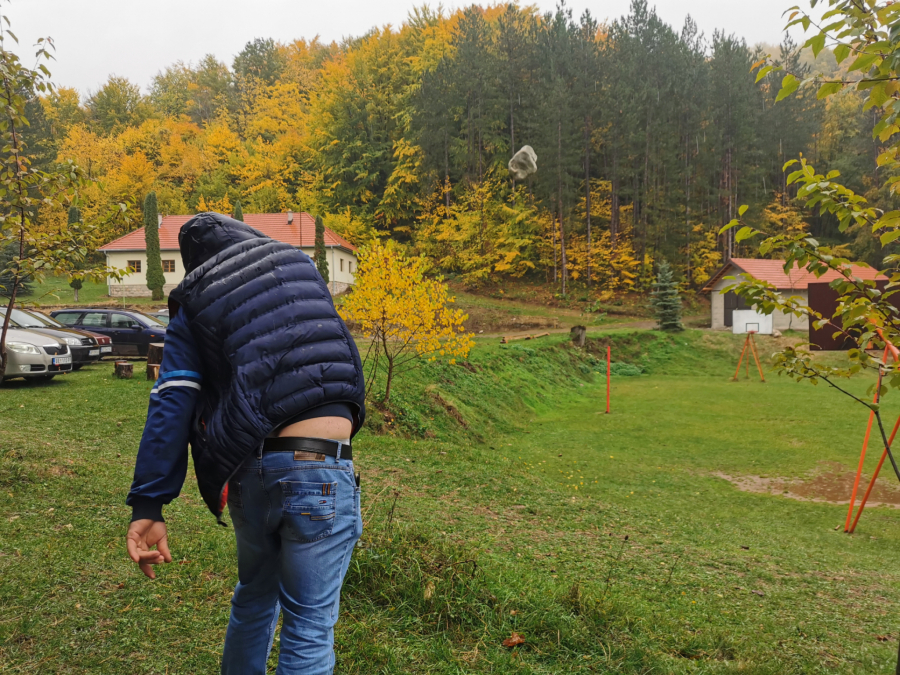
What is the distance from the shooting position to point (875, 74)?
2.73 metres

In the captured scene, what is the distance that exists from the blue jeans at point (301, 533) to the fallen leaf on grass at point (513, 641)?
1517 millimetres

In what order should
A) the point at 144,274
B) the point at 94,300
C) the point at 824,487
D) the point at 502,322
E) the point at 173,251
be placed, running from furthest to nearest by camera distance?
the point at 173,251 → the point at 144,274 → the point at 94,300 → the point at 502,322 → the point at 824,487

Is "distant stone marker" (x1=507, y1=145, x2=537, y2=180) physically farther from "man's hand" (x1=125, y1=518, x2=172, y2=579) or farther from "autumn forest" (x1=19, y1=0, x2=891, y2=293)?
"man's hand" (x1=125, y1=518, x2=172, y2=579)

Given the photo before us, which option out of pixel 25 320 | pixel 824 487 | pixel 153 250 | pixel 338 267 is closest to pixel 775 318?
pixel 824 487

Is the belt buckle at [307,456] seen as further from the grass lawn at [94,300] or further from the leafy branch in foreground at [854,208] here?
the grass lawn at [94,300]

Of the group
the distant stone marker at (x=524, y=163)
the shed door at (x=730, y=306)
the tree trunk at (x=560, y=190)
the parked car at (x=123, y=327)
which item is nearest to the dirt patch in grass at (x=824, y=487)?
the parked car at (x=123, y=327)

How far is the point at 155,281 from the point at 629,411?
110ft

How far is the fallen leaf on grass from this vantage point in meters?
3.13

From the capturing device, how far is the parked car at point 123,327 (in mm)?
16859

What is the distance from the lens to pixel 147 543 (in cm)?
189

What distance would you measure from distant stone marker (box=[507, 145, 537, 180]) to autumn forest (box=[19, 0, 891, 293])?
0.62m

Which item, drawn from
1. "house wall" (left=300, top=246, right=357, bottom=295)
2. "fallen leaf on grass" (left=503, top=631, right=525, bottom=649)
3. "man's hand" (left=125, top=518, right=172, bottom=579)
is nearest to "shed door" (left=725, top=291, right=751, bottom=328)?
"house wall" (left=300, top=246, right=357, bottom=295)

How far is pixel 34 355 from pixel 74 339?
8.18 ft

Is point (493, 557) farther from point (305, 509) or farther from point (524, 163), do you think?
point (524, 163)
